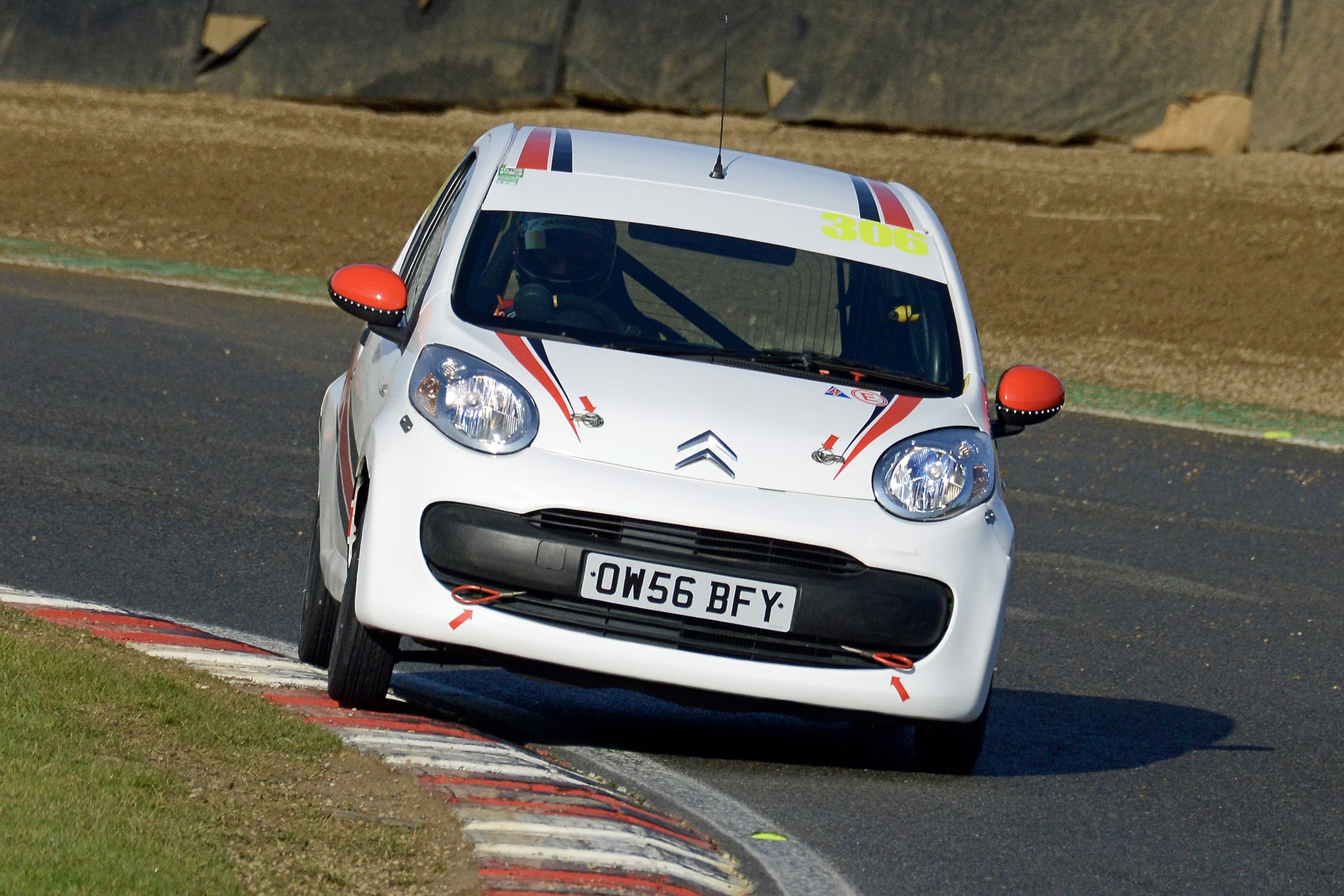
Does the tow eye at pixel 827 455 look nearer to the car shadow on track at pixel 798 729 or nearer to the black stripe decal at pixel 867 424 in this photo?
the black stripe decal at pixel 867 424

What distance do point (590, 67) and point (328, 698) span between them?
17.3 meters

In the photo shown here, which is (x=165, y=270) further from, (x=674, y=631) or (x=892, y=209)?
(x=674, y=631)

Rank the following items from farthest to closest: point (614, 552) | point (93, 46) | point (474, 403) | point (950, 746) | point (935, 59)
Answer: point (93, 46)
point (935, 59)
point (950, 746)
point (474, 403)
point (614, 552)

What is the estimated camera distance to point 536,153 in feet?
20.7

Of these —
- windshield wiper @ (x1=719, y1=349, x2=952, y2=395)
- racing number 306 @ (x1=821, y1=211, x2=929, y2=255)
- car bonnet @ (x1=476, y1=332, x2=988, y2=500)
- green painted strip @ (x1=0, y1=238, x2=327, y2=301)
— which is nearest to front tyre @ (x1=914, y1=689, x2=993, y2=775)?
car bonnet @ (x1=476, y1=332, x2=988, y2=500)

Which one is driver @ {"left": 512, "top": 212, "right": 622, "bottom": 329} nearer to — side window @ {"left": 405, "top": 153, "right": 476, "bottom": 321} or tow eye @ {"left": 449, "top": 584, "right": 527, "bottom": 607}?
side window @ {"left": 405, "top": 153, "right": 476, "bottom": 321}

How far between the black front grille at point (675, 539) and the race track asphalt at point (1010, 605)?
→ 640 millimetres

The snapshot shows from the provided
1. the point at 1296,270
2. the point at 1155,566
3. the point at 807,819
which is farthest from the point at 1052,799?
the point at 1296,270

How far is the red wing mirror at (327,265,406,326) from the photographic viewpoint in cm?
564

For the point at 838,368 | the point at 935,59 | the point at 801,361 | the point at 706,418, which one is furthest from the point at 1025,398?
the point at 935,59

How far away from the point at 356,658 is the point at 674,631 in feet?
2.80

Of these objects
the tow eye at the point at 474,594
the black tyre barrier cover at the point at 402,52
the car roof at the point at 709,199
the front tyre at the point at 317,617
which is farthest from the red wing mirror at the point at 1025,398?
the black tyre barrier cover at the point at 402,52

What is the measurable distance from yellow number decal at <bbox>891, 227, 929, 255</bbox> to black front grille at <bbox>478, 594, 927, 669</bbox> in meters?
1.56

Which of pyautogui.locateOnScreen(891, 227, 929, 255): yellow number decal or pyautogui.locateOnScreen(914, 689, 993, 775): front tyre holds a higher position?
pyautogui.locateOnScreen(891, 227, 929, 255): yellow number decal
